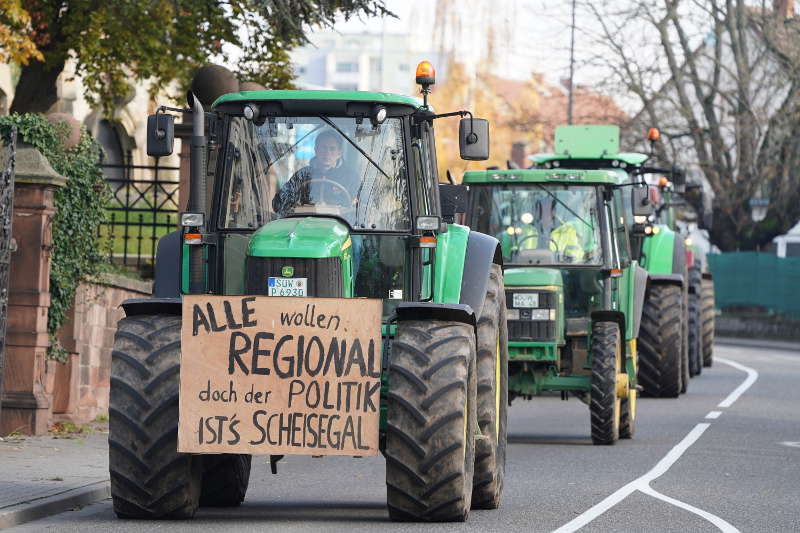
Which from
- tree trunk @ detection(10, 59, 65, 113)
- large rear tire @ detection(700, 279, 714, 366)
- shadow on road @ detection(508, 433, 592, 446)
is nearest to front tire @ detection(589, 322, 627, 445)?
shadow on road @ detection(508, 433, 592, 446)

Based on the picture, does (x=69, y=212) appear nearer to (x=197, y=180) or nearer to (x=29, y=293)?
(x=29, y=293)

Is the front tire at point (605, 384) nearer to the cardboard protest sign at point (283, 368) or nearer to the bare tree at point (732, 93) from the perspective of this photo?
the cardboard protest sign at point (283, 368)

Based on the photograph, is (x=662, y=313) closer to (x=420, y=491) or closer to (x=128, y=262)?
(x=128, y=262)

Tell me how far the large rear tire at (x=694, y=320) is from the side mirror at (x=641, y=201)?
31.7ft

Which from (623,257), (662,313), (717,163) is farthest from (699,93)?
(623,257)

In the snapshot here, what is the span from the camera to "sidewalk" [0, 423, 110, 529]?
1077cm

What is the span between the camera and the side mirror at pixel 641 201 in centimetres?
1898

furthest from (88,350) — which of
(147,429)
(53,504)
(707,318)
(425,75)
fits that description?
(707,318)

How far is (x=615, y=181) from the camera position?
1820cm

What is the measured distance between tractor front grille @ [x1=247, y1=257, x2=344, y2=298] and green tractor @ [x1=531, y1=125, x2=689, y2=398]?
1048 centimetres

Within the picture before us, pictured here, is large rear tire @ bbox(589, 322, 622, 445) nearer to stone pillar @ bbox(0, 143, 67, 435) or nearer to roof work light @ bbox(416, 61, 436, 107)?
stone pillar @ bbox(0, 143, 67, 435)

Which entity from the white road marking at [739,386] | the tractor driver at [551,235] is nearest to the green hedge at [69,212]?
the tractor driver at [551,235]

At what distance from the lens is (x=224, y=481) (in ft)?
37.5

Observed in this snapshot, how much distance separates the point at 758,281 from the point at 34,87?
3249 cm
